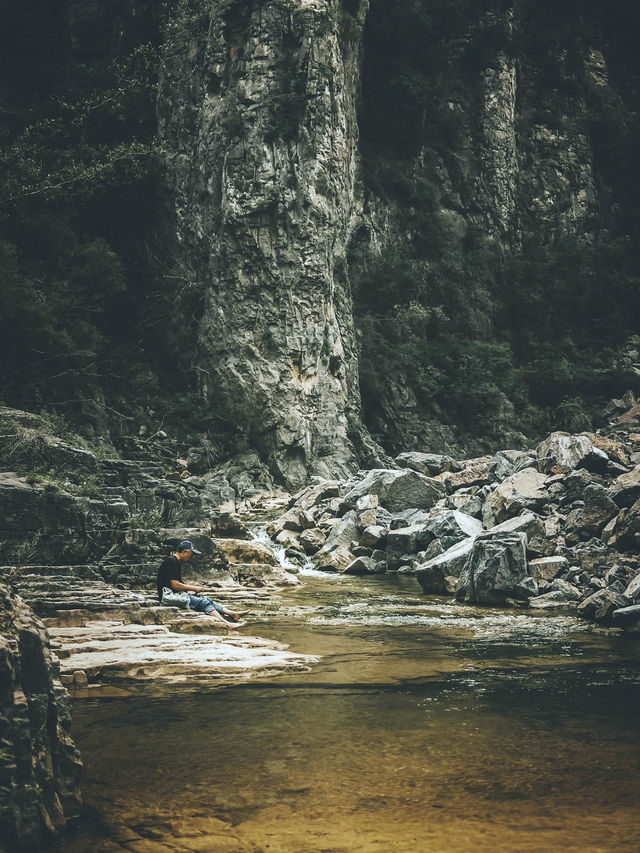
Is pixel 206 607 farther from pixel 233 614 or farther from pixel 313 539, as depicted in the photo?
pixel 313 539

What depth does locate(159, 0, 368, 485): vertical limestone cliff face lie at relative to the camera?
2398 cm

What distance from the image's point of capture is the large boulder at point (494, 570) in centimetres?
902

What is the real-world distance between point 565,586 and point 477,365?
836 inches

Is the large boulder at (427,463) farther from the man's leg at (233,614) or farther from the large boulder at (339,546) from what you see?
the man's leg at (233,614)

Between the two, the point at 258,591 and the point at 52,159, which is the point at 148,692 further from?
the point at 52,159

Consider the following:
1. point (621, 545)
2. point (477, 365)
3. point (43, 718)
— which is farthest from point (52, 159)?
point (43, 718)

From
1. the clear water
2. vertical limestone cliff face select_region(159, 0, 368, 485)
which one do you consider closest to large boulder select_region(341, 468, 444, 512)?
vertical limestone cliff face select_region(159, 0, 368, 485)

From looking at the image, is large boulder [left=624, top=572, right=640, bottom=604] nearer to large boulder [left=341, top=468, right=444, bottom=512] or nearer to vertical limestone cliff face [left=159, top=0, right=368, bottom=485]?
large boulder [left=341, top=468, right=444, bottom=512]

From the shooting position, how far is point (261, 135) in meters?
24.3

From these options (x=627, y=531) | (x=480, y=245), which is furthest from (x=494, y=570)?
(x=480, y=245)

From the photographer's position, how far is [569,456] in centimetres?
1384

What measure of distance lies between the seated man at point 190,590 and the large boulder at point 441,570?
120 inches

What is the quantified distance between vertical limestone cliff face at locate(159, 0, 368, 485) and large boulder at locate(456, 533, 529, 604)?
46.1 ft

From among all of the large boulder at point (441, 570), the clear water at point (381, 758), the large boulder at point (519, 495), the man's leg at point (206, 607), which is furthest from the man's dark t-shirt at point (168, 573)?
the large boulder at point (519, 495)
